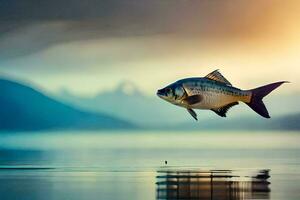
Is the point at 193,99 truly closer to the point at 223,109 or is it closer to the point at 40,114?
the point at 223,109

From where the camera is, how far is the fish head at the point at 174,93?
4559mm

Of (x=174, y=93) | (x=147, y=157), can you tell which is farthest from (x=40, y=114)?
(x=174, y=93)

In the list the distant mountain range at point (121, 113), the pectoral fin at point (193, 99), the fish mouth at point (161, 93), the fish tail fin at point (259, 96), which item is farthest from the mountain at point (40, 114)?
the fish tail fin at point (259, 96)

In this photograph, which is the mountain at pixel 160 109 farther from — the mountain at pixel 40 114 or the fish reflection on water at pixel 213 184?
the fish reflection on water at pixel 213 184

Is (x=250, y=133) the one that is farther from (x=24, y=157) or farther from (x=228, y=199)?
(x=24, y=157)

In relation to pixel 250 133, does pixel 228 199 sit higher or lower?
lower

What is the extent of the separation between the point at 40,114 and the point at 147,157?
0.73m

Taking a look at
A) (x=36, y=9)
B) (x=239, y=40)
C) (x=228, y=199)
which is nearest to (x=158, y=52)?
(x=239, y=40)

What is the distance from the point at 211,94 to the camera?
460 centimetres

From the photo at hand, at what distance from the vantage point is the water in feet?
14.7

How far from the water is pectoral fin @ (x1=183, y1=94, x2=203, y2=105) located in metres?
0.23

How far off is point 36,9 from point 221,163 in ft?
4.92

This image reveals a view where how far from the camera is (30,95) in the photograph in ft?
15.6

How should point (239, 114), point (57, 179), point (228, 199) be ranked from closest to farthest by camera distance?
point (228, 199)
point (57, 179)
point (239, 114)
